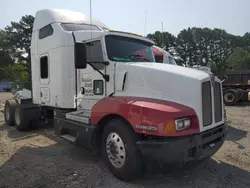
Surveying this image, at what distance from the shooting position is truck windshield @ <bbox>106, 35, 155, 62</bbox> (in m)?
4.93

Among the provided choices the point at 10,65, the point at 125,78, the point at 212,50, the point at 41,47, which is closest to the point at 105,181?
the point at 125,78

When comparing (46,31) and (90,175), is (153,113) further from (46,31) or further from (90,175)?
(46,31)

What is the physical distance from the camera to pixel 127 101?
13.4 ft

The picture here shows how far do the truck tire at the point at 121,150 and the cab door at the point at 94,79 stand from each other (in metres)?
0.90

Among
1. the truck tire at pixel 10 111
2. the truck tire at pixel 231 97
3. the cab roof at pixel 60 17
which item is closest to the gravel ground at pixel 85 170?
the truck tire at pixel 10 111

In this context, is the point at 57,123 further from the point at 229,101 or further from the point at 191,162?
the point at 229,101

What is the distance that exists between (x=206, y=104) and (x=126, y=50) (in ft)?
6.50

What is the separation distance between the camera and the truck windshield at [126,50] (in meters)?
4.93

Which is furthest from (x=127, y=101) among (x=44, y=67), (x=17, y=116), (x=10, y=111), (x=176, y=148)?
(x=10, y=111)

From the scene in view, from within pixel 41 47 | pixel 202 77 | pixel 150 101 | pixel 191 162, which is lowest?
pixel 191 162

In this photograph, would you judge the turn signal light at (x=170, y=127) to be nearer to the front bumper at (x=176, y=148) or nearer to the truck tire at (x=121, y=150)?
the front bumper at (x=176, y=148)

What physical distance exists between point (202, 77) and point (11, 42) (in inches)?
2069

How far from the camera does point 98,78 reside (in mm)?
5145

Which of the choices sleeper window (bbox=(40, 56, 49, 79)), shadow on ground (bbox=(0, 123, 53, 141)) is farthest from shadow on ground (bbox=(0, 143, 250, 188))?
sleeper window (bbox=(40, 56, 49, 79))
